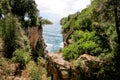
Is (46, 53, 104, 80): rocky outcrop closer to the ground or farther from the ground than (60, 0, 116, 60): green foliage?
closer to the ground

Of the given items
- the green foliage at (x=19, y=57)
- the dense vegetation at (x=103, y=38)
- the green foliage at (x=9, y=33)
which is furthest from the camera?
the green foliage at (x=9, y=33)

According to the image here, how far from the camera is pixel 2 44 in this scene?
34.0m

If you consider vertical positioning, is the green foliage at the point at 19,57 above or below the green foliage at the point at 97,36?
below

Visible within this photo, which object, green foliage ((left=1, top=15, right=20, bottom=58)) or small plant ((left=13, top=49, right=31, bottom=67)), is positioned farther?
green foliage ((left=1, top=15, right=20, bottom=58))

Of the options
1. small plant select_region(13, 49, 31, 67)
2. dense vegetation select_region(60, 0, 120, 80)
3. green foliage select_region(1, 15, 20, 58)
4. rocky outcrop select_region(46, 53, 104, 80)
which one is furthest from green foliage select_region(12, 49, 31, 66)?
→ rocky outcrop select_region(46, 53, 104, 80)

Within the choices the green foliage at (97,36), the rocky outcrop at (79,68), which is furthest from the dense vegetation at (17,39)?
the rocky outcrop at (79,68)

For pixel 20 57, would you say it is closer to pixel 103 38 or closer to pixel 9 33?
pixel 9 33

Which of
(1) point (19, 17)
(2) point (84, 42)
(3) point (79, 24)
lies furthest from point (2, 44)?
(2) point (84, 42)

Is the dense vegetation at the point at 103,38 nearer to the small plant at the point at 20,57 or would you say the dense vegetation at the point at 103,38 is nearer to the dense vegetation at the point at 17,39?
the dense vegetation at the point at 17,39

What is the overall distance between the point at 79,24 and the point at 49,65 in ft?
15.7

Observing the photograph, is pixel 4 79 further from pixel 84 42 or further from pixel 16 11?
pixel 16 11

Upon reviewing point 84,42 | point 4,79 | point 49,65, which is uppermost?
point 84,42

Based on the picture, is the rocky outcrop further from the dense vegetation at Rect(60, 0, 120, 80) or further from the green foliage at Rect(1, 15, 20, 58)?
the green foliage at Rect(1, 15, 20, 58)

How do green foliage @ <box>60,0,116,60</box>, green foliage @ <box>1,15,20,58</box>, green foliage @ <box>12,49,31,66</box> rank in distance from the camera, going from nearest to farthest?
green foliage @ <box>60,0,116,60</box>, green foliage @ <box>12,49,31,66</box>, green foliage @ <box>1,15,20,58</box>
